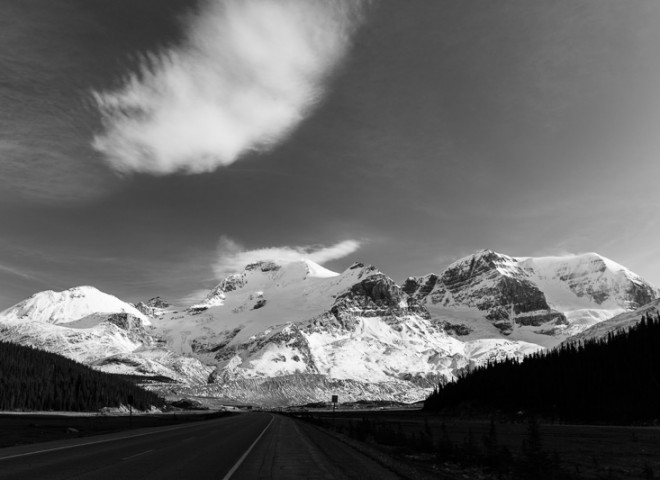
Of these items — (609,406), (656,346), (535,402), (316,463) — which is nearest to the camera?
(316,463)

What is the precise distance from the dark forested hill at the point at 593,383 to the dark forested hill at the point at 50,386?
9892cm

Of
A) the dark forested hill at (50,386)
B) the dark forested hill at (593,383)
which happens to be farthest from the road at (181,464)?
the dark forested hill at (50,386)

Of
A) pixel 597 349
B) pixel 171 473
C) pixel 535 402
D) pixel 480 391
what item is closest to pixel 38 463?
pixel 171 473

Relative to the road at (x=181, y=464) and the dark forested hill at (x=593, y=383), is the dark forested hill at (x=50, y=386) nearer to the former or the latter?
the dark forested hill at (x=593, y=383)

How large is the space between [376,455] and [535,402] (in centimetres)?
9905

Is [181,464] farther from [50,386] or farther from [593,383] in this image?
[50,386]

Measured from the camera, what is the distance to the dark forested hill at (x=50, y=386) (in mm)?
123500

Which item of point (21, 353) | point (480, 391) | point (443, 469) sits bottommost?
point (443, 469)

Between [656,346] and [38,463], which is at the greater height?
[656,346]

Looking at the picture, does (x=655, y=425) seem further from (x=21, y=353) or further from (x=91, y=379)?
(x=21, y=353)

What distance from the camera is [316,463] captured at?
2203cm

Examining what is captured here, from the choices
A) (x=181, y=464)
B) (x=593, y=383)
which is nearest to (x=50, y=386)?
(x=593, y=383)

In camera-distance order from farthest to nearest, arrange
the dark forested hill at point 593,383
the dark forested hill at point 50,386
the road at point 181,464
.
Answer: the dark forested hill at point 50,386, the dark forested hill at point 593,383, the road at point 181,464

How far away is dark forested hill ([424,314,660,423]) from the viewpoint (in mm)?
91812
